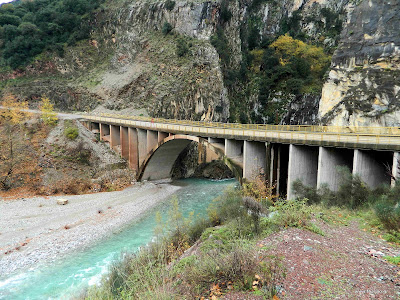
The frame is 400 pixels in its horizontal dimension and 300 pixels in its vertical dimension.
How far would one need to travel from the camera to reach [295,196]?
20422 millimetres

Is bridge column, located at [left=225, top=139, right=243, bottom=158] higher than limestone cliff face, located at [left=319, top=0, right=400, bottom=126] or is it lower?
lower

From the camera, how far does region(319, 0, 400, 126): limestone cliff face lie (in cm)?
3006

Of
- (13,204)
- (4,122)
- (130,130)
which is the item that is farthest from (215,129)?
(4,122)

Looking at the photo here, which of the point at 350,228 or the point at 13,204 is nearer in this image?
the point at 350,228

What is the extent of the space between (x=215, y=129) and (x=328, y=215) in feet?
51.6

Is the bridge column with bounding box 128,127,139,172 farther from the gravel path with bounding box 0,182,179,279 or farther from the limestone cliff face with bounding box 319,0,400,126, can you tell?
the limestone cliff face with bounding box 319,0,400,126

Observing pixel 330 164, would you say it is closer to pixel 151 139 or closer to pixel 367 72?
pixel 367 72

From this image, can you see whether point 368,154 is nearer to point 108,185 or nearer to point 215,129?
point 215,129

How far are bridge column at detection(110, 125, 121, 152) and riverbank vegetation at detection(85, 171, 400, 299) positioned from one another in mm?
25399

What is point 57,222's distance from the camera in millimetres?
23438

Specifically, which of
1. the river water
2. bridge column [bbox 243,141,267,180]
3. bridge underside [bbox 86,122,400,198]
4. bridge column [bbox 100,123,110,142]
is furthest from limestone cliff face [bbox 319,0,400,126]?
bridge column [bbox 100,123,110,142]

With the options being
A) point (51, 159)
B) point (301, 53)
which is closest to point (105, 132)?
point (51, 159)

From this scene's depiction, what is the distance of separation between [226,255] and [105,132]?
38.4m

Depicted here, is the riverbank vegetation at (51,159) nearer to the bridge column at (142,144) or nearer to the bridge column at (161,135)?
the bridge column at (142,144)
